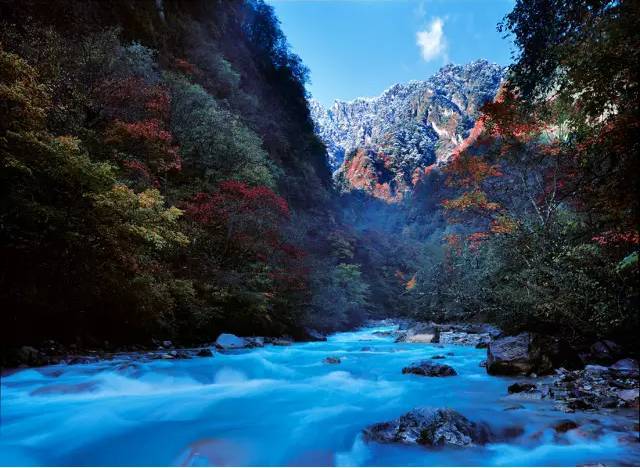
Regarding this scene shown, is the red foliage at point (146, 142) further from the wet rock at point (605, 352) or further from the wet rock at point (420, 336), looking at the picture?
the wet rock at point (420, 336)

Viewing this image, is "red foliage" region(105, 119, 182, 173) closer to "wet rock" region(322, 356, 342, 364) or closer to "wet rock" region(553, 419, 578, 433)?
"wet rock" region(322, 356, 342, 364)

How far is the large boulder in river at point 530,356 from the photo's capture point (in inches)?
289

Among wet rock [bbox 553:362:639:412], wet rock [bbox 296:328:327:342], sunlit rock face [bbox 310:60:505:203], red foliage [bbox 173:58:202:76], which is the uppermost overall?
sunlit rock face [bbox 310:60:505:203]

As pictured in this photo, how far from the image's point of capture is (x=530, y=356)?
7.55 m

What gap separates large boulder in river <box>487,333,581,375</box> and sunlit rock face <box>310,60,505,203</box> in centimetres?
7265

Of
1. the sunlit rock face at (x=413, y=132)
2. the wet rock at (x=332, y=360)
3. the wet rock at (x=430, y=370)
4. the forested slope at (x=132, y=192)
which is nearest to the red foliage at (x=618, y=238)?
the wet rock at (x=430, y=370)

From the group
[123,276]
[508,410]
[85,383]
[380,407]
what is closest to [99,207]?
[123,276]

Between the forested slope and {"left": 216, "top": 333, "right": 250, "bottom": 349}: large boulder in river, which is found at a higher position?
the forested slope

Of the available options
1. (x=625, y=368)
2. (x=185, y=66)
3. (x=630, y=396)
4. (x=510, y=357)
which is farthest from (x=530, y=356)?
(x=185, y=66)

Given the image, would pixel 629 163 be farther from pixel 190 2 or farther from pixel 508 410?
pixel 190 2

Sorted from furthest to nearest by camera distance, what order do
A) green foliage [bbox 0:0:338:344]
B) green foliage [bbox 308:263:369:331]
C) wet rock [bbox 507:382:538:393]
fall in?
green foliage [bbox 308:263:369:331] < green foliage [bbox 0:0:338:344] < wet rock [bbox 507:382:538:393]

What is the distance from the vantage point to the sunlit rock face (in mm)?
94000

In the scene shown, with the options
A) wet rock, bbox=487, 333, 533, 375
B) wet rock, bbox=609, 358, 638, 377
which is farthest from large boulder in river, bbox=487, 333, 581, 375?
wet rock, bbox=609, 358, 638, 377

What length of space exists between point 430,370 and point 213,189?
11.0 meters
